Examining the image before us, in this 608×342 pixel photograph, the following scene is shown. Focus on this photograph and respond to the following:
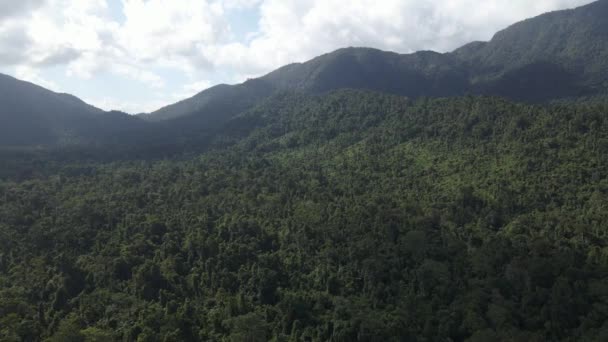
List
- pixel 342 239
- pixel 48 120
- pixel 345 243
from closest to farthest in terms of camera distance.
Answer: pixel 345 243 → pixel 342 239 → pixel 48 120

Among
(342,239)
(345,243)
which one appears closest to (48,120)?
(342,239)

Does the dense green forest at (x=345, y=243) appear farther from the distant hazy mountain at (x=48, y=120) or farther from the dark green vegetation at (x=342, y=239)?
the distant hazy mountain at (x=48, y=120)

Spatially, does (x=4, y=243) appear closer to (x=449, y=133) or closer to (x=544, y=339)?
(x=544, y=339)

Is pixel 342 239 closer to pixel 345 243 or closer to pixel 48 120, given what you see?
pixel 345 243

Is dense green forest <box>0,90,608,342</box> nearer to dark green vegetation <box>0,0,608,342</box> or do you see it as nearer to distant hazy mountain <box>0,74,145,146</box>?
dark green vegetation <box>0,0,608,342</box>

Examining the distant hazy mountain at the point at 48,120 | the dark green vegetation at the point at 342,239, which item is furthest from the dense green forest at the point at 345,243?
the distant hazy mountain at the point at 48,120

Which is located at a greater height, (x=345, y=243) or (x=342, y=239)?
(x=342, y=239)
